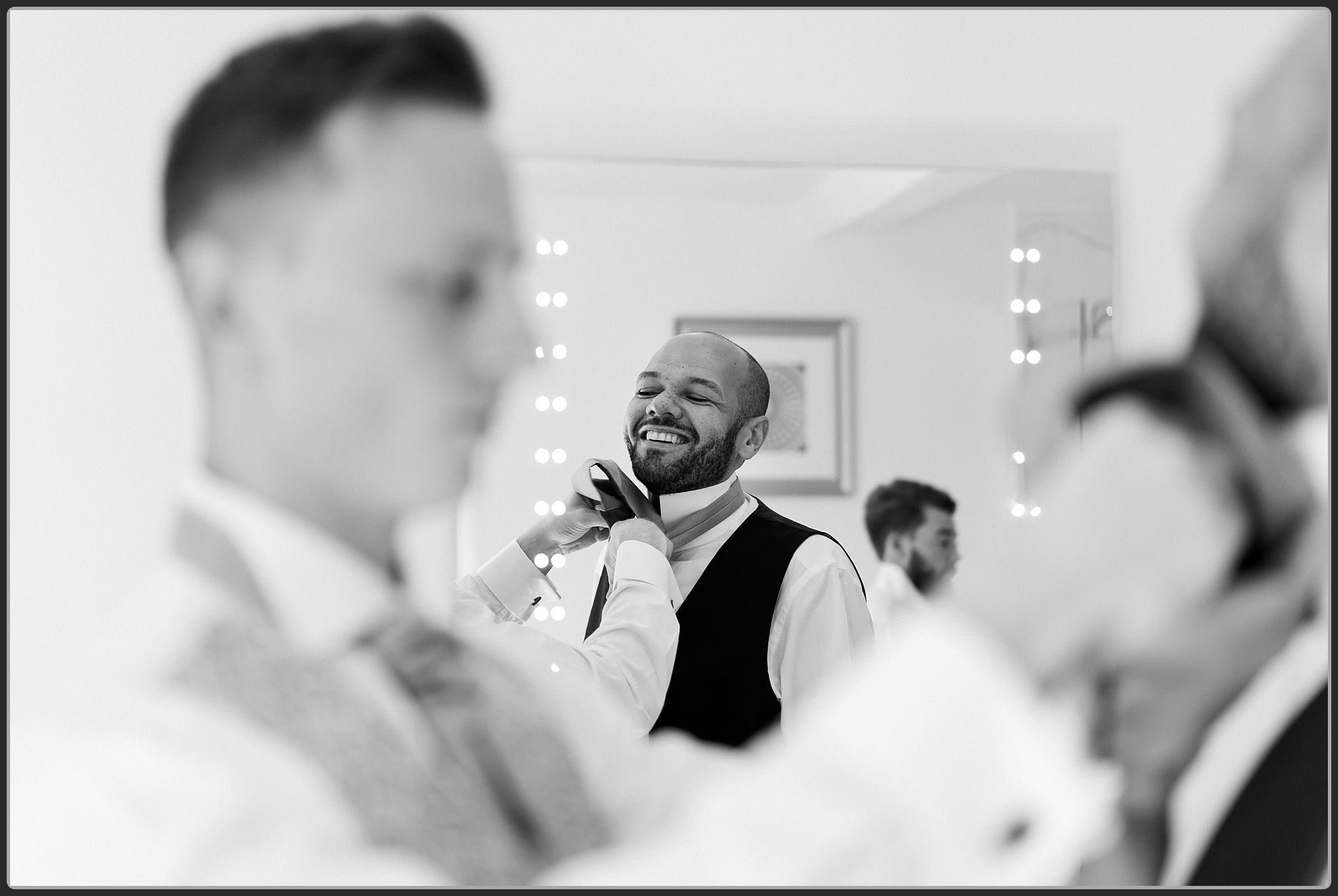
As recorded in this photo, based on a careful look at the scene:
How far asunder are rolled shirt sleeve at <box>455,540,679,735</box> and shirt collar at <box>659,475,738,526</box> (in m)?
0.08

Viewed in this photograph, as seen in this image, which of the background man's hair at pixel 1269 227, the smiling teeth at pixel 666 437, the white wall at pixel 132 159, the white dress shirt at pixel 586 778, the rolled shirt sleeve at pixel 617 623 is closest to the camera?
→ the white dress shirt at pixel 586 778

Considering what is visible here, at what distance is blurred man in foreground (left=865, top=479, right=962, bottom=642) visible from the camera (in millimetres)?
1620

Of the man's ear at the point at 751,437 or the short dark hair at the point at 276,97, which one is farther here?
the man's ear at the point at 751,437

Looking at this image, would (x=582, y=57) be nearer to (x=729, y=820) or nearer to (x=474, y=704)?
(x=474, y=704)

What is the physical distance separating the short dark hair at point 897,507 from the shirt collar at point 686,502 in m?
0.20

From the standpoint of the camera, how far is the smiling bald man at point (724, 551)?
1.60 metres

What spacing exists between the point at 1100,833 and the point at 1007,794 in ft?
0.69

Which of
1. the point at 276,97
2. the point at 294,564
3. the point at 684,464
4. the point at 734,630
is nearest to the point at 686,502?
the point at 684,464

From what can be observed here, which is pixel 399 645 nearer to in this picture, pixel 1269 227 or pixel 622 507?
pixel 622 507

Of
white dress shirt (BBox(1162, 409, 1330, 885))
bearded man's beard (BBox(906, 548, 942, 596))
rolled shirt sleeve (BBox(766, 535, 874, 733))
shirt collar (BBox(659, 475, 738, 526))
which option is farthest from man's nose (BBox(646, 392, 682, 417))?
white dress shirt (BBox(1162, 409, 1330, 885))

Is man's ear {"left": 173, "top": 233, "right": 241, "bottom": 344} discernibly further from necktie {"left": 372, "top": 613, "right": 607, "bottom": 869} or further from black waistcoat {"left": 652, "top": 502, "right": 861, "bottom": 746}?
black waistcoat {"left": 652, "top": 502, "right": 861, "bottom": 746}

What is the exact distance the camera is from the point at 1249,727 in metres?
1.42

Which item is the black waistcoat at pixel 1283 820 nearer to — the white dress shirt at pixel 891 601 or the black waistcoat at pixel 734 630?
the white dress shirt at pixel 891 601

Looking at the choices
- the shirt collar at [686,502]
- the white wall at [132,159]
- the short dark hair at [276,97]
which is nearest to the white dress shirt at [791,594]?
the shirt collar at [686,502]
